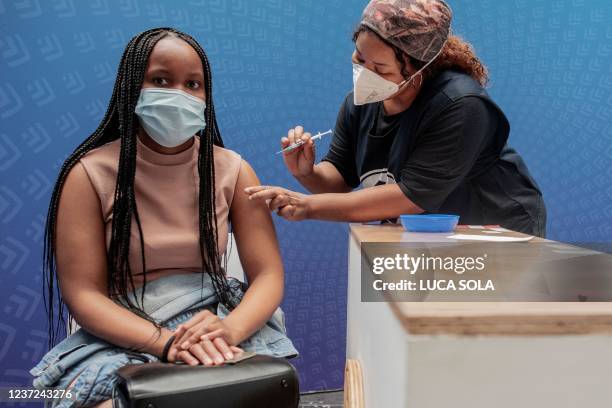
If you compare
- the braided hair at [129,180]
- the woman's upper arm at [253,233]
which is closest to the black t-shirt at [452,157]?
the woman's upper arm at [253,233]

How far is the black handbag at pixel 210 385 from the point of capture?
84cm

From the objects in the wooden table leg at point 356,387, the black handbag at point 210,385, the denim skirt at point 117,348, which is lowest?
the wooden table leg at point 356,387

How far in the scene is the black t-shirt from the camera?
A: 1.54 metres

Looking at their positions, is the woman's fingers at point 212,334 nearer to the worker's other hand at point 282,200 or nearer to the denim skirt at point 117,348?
the denim skirt at point 117,348

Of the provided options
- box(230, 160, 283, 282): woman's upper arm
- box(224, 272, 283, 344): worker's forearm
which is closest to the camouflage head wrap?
box(230, 160, 283, 282): woman's upper arm

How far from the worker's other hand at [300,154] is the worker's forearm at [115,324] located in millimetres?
770

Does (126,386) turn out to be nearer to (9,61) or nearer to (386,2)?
(386,2)

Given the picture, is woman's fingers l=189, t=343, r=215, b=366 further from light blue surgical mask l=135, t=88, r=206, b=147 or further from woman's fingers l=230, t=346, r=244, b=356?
light blue surgical mask l=135, t=88, r=206, b=147

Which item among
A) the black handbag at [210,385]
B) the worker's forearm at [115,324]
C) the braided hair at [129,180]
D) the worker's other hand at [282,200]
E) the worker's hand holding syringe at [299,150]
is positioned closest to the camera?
the black handbag at [210,385]

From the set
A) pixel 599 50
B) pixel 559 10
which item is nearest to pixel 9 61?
pixel 559 10

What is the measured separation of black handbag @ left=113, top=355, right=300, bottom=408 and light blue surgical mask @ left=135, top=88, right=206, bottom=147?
552 millimetres

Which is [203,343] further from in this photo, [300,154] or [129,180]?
[300,154]

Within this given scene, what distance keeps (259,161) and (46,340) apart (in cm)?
114

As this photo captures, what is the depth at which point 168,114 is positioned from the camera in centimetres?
124
